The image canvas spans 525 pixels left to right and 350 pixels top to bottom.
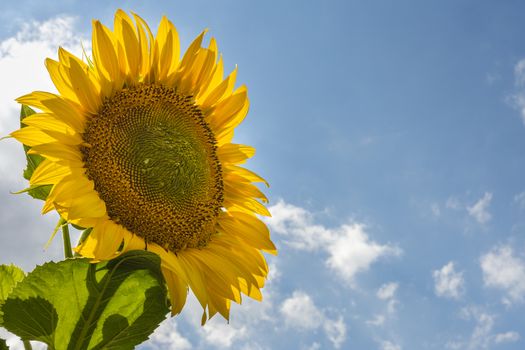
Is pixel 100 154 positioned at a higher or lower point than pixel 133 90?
lower

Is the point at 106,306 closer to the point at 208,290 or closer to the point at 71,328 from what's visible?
the point at 71,328

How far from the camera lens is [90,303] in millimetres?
3232

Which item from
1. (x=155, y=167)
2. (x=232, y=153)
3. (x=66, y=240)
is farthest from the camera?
(x=232, y=153)

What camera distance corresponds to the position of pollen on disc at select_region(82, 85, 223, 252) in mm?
3547

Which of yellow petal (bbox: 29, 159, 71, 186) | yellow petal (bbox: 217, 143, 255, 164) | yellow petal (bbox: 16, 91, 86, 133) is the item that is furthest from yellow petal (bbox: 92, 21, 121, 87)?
yellow petal (bbox: 217, 143, 255, 164)

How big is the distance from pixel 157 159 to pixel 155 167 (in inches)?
2.2

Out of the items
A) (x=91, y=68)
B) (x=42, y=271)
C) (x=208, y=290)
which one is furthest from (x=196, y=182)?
(x=42, y=271)

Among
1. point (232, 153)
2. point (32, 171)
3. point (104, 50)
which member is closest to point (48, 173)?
point (32, 171)

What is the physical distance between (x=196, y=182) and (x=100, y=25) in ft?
3.75

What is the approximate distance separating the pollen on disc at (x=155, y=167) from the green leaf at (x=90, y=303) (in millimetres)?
402

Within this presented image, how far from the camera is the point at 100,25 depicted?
3570mm

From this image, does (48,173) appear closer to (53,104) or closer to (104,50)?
(53,104)

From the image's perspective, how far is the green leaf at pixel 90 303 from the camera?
3.14m

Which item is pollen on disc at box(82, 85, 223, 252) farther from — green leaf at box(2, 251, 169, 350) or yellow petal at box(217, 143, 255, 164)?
green leaf at box(2, 251, 169, 350)
